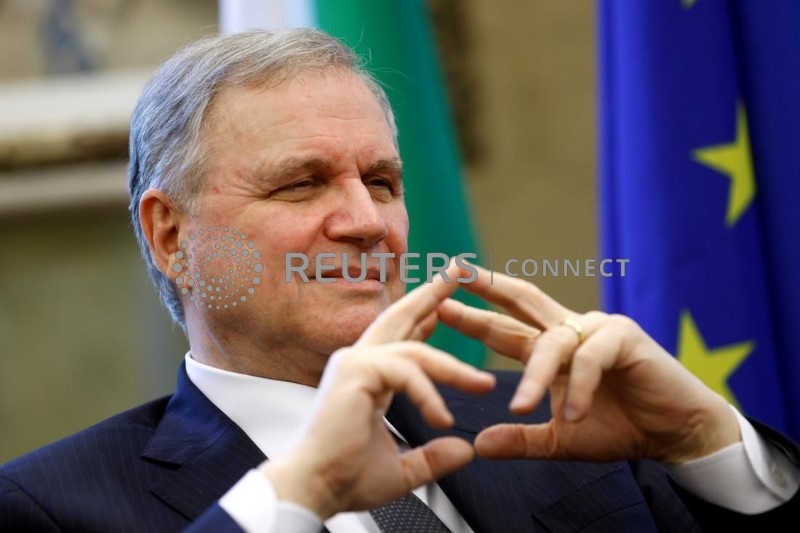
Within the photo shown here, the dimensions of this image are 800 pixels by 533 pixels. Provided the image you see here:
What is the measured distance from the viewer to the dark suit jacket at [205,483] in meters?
1.95

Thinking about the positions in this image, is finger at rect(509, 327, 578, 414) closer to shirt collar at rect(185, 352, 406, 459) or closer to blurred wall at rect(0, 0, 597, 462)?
shirt collar at rect(185, 352, 406, 459)

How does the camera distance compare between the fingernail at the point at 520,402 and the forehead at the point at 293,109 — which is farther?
the forehead at the point at 293,109

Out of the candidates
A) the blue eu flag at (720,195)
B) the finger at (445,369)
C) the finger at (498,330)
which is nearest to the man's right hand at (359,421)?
the finger at (445,369)

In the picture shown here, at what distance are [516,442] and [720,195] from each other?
42.9 inches

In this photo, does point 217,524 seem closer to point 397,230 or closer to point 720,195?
point 397,230

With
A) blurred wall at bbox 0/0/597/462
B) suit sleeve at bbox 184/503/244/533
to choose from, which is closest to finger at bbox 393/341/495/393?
suit sleeve at bbox 184/503/244/533

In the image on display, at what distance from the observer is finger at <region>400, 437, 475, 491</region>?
67.0 inches

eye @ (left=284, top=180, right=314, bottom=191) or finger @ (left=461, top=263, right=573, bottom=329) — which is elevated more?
eye @ (left=284, top=180, right=314, bottom=191)

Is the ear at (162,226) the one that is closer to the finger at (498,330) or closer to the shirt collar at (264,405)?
the shirt collar at (264,405)

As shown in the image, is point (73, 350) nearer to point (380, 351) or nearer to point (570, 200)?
point (570, 200)

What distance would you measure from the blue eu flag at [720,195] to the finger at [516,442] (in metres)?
0.86

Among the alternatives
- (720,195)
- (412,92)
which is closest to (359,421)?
(720,195)

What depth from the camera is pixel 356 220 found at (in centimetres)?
209

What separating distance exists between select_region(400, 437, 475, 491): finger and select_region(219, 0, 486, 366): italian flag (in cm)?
154
